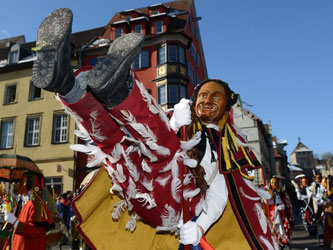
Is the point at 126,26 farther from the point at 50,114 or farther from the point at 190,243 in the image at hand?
the point at 190,243

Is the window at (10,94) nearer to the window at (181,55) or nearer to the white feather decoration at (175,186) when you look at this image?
the window at (181,55)

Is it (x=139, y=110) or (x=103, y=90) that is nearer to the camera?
(x=103, y=90)

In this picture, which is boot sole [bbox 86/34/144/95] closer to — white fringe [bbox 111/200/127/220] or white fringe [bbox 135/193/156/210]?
white fringe [bbox 135/193/156/210]

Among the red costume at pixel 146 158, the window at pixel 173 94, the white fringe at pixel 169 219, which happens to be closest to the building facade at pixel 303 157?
the window at pixel 173 94

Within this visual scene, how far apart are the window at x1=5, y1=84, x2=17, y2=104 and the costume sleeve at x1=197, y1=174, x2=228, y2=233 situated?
2432 cm

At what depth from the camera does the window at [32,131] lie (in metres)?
22.0

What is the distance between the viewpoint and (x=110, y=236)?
2.76 meters

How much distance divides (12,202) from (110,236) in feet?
13.1

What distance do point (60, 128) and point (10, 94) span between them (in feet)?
19.6

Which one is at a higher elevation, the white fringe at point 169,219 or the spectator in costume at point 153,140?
the spectator in costume at point 153,140

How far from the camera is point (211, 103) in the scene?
2.82 m

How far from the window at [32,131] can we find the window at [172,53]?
10306 millimetres

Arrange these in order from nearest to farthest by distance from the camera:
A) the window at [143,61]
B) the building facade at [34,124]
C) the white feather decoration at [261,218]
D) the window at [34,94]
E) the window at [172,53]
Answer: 1. the white feather decoration at [261,218]
2. the building facade at [34,124]
3. the window at [172,53]
4. the window at [143,61]
5. the window at [34,94]

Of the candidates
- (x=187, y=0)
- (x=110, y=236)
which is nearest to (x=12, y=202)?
(x=110, y=236)
